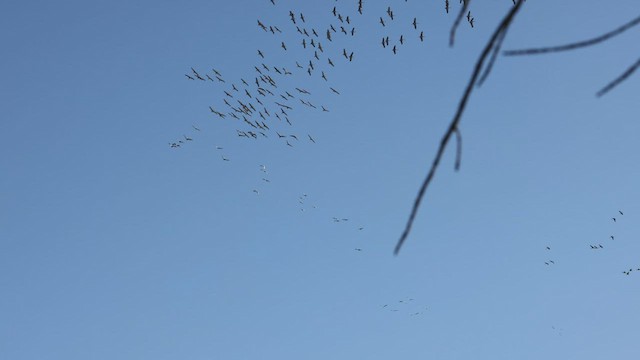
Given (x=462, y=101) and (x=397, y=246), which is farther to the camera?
(x=397, y=246)

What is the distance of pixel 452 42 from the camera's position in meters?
1.74

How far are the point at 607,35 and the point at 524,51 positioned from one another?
21 cm

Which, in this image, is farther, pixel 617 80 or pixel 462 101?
pixel 617 80

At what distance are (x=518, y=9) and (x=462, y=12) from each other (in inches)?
5.6

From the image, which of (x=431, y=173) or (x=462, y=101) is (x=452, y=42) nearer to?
(x=462, y=101)

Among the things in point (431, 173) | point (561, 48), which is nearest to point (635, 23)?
point (561, 48)

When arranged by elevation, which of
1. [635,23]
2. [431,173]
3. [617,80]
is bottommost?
[431,173]

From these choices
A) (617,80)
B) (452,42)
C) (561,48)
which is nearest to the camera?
(561,48)

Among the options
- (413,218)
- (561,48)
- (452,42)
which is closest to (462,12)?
(452,42)

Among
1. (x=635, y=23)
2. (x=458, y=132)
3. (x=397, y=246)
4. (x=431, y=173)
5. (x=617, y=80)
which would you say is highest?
(x=635, y=23)

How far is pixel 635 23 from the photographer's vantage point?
163cm

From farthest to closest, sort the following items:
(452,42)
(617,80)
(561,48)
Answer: (452,42) < (617,80) < (561,48)

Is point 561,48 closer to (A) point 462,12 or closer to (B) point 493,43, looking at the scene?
(B) point 493,43

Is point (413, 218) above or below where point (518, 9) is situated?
below
